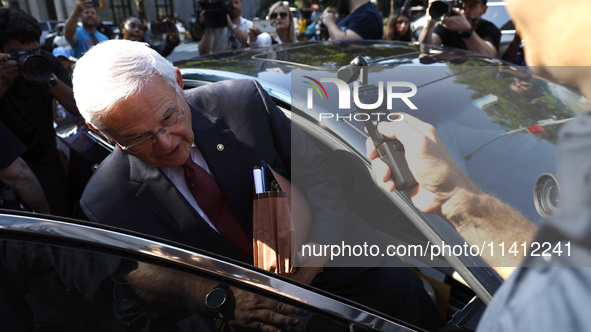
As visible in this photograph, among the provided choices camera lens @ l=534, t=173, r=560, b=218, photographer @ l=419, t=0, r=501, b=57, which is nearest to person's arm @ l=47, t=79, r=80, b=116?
camera lens @ l=534, t=173, r=560, b=218

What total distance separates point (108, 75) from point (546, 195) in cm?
141

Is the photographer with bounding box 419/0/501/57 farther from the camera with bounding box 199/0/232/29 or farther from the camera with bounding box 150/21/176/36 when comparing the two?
the camera with bounding box 150/21/176/36

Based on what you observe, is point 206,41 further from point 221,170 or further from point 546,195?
point 546,195

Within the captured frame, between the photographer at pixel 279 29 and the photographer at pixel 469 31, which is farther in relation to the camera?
the photographer at pixel 279 29

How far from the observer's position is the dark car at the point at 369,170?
93 centimetres

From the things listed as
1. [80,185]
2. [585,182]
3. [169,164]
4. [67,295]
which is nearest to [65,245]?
[67,295]

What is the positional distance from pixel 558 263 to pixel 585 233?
0.05 m

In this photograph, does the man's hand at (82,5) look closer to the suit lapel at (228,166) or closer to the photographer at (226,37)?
the photographer at (226,37)

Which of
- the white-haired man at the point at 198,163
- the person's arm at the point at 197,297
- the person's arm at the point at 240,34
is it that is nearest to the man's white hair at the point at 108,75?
the white-haired man at the point at 198,163

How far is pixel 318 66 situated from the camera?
1912 mm

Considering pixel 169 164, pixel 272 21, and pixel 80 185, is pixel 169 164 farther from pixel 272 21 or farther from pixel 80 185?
pixel 272 21

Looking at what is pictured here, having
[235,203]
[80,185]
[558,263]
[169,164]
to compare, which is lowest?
[80,185]

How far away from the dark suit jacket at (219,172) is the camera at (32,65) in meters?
1.31

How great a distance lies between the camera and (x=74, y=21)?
14.9ft
